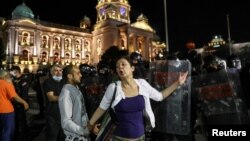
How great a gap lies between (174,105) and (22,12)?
60102 millimetres

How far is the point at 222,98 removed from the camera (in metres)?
3.74

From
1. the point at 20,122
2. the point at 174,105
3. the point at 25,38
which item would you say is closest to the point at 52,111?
the point at 20,122

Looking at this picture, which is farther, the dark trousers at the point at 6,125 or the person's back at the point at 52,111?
the dark trousers at the point at 6,125

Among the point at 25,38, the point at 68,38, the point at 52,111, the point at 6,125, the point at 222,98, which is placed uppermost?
the point at 68,38

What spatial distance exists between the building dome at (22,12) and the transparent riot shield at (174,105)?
57386mm

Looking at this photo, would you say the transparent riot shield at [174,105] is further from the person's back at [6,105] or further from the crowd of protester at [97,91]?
the person's back at [6,105]

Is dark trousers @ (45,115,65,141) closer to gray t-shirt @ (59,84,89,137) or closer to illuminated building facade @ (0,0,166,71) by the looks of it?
gray t-shirt @ (59,84,89,137)

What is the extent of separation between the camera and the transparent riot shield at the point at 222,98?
12.1ft

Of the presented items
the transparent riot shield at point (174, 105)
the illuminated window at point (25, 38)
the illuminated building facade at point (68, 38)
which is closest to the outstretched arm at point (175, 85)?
the transparent riot shield at point (174, 105)

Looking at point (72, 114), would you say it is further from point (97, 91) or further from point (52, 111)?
point (97, 91)

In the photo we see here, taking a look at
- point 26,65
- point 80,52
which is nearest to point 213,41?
point 80,52

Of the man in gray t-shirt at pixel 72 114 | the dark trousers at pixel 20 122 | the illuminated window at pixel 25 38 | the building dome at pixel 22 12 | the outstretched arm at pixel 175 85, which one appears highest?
the building dome at pixel 22 12

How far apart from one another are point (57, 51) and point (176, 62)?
58.8 m

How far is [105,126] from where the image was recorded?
282 centimetres
